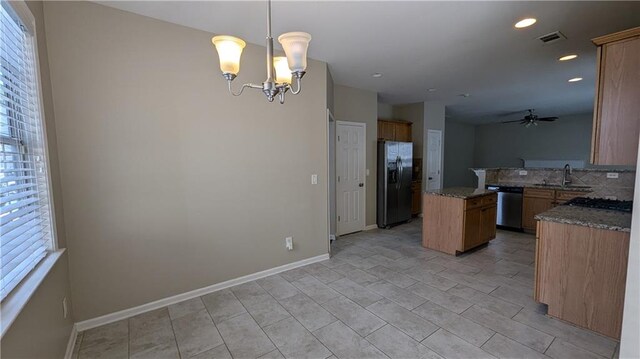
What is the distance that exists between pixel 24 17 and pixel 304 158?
249cm

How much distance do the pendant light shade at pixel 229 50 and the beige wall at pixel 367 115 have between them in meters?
3.08

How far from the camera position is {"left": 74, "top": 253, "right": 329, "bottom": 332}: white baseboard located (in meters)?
2.28

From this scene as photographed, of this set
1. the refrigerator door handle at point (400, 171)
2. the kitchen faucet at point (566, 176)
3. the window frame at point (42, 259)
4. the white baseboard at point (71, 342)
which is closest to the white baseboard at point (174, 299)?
the white baseboard at point (71, 342)

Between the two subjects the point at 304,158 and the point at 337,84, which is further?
the point at 337,84

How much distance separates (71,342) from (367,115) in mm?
4771

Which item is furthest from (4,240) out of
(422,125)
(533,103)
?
(533,103)

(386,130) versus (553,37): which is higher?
(553,37)

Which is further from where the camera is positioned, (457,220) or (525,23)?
(457,220)

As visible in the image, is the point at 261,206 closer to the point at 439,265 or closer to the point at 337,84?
the point at 439,265

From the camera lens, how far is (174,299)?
104 inches

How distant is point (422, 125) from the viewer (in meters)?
6.14

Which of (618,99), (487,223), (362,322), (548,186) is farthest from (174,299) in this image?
(548,186)

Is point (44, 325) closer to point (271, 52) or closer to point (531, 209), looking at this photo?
point (271, 52)

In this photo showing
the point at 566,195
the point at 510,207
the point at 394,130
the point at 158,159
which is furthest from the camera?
the point at 394,130
